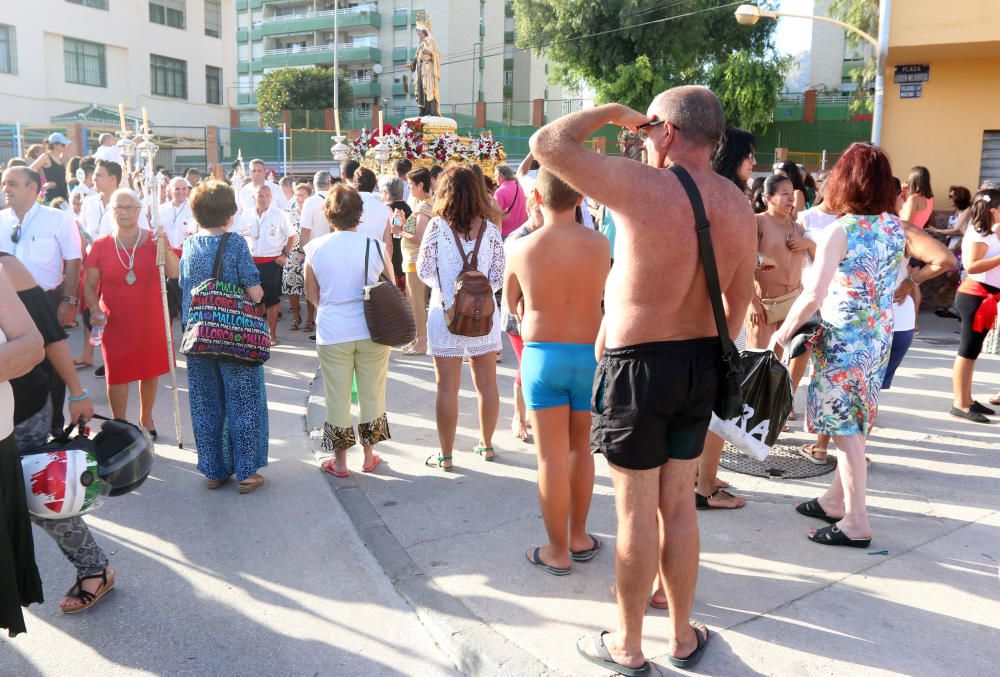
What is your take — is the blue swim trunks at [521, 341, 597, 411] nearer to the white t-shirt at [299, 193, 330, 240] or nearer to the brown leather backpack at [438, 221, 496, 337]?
the brown leather backpack at [438, 221, 496, 337]

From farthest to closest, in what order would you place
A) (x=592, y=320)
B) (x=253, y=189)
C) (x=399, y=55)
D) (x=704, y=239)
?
(x=399, y=55), (x=253, y=189), (x=592, y=320), (x=704, y=239)

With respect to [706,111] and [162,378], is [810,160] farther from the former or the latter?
[706,111]

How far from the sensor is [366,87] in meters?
53.2

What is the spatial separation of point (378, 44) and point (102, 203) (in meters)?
48.7

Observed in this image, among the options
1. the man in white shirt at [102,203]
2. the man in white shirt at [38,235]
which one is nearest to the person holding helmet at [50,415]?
the man in white shirt at [38,235]

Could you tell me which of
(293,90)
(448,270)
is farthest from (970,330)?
(293,90)

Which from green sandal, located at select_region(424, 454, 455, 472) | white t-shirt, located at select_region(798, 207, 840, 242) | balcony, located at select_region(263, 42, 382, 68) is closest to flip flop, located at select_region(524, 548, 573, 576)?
green sandal, located at select_region(424, 454, 455, 472)

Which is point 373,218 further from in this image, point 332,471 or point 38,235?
point 332,471

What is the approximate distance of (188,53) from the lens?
138 ft

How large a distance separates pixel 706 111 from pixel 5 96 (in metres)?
39.0

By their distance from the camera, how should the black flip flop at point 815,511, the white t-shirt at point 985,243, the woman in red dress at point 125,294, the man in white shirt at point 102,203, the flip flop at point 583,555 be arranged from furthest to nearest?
the man in white shirt at point 102,203
the white t-shirt at point 985,243
the woman in red dress at point 125,294
the black flip flop at point 815,511
the flip flop at point 583,555

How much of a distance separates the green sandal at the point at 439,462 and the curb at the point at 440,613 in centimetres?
59

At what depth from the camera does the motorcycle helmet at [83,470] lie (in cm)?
321

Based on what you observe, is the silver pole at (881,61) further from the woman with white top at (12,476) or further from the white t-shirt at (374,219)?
the woman with white top at (12,476)
